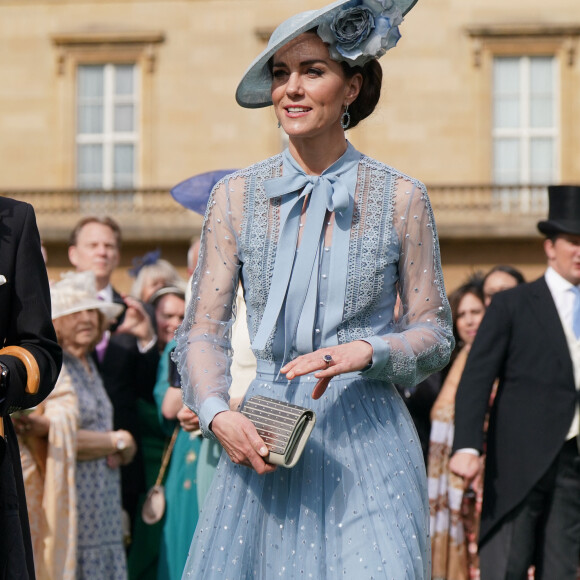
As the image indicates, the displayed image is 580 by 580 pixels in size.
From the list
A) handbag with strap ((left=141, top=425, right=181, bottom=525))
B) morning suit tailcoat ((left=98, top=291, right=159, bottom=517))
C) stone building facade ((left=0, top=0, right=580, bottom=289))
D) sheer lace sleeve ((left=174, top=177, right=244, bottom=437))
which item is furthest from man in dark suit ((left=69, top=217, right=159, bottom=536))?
stone building facade ((left=0, top=0, right=580, bottom=289))

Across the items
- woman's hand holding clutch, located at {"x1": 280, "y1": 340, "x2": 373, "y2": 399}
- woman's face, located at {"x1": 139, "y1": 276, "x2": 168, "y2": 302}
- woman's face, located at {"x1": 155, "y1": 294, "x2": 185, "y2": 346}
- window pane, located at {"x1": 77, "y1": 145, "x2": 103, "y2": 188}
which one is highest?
window pane, located at {"x1": 77, "y1": 145, "x2": 103, "y2": 188}

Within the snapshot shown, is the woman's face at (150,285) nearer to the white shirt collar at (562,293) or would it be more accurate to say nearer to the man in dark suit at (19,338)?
the white shirt collar at (562,293)

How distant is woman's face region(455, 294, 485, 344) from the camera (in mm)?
8211

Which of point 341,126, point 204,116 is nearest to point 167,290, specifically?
point 341,126

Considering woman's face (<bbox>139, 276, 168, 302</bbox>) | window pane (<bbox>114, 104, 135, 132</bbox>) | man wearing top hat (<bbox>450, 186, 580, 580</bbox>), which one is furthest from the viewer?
window pane (<bbox>114, 104, 135, 132</bbox>)

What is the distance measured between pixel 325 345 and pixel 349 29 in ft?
2.67

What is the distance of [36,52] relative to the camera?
85.2 feet

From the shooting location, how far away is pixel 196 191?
6598 mm

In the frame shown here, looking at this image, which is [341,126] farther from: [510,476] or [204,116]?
[204,116]

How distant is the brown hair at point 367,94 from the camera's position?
3.92 metres

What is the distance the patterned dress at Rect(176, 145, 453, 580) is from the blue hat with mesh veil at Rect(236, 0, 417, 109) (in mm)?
285

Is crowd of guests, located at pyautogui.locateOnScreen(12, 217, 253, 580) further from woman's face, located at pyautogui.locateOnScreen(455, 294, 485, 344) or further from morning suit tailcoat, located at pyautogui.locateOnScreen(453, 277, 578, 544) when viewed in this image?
woman's face, located at pyautogui.locateOnScreen(455, 294, 485, 344)

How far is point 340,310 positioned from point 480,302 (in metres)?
4.71

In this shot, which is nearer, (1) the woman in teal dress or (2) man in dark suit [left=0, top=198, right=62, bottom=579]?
(2) man in dark suit [left=0, top=198, right=62, bottom=579]
